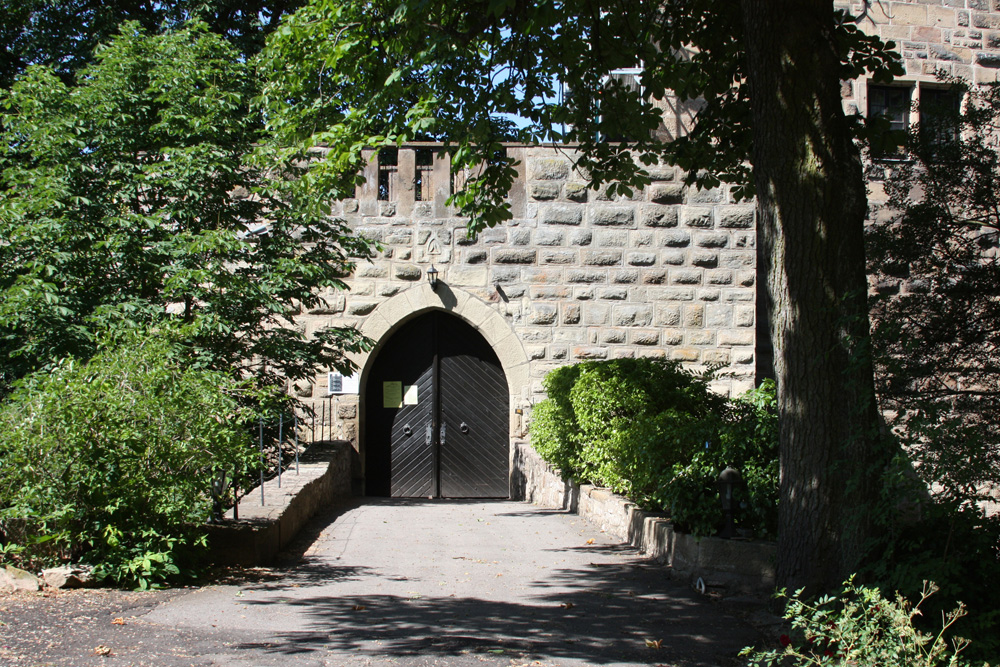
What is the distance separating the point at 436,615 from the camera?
5078 mm

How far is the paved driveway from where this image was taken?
13.8 feet

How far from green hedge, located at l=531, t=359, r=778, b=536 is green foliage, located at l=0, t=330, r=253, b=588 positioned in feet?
9.94

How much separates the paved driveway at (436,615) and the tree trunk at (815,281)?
756 mm

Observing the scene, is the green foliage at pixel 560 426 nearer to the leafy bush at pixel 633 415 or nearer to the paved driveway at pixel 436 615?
the leafy bush at pixel 633 415

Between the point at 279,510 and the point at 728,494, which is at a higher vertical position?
the point at 728,494

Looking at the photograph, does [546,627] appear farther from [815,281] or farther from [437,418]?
[437,418]

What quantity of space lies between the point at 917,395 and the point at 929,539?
0.84m

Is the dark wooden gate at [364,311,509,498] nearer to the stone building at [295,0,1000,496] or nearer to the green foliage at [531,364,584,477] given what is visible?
the stone building at [295,0,1000,496]

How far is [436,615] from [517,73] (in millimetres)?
4396

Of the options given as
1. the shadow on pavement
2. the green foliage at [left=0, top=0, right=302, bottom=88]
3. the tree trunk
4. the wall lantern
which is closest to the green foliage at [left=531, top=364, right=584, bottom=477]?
the wall lantern

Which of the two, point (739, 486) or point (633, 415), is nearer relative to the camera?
point (739, 486)

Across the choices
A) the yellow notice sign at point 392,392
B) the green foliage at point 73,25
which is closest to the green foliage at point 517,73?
→ the yellow notice sign at point 392,392

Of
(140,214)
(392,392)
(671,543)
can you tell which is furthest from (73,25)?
(671,543)

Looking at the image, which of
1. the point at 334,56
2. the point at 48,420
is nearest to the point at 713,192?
the point at 334,56
